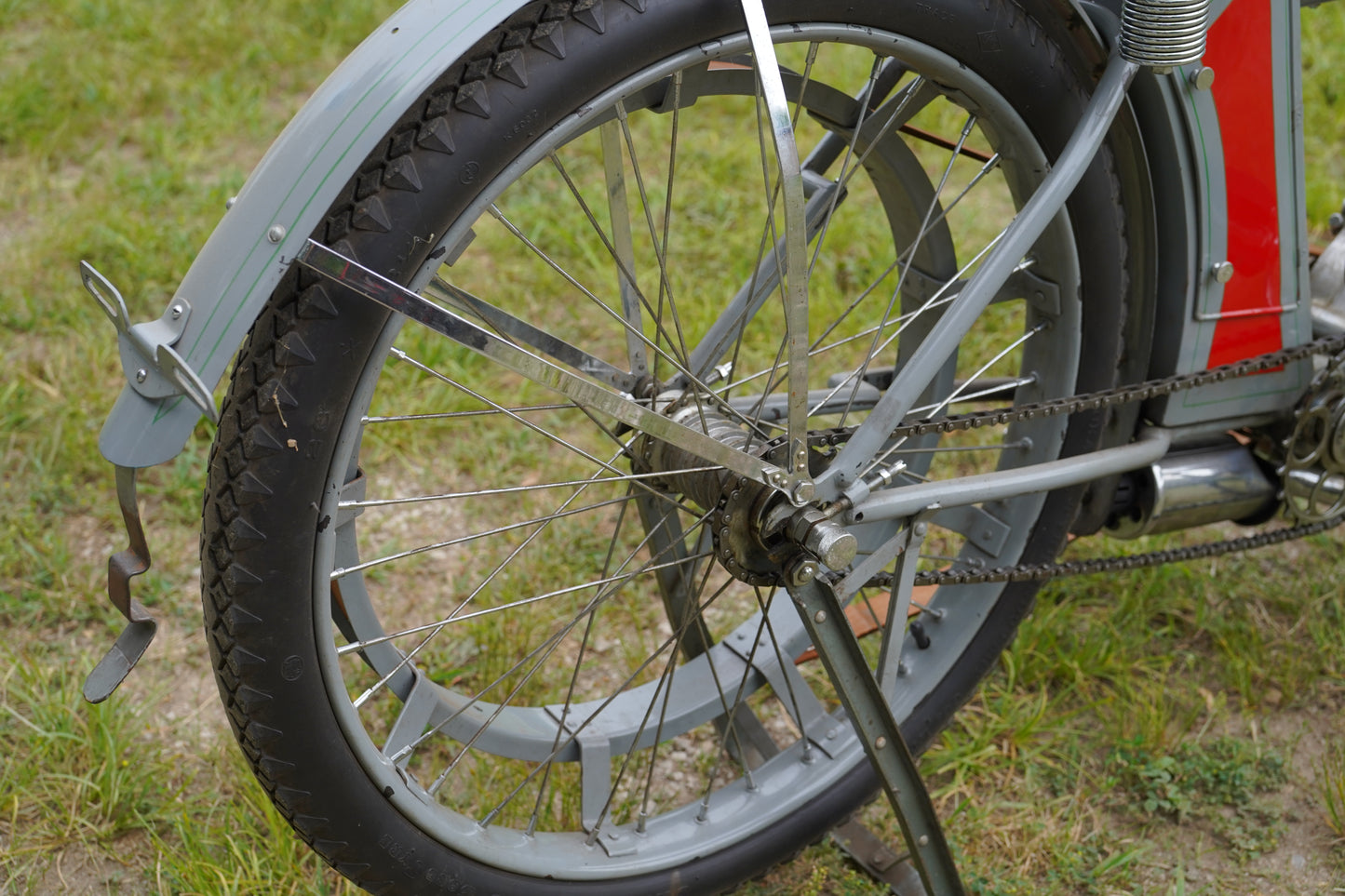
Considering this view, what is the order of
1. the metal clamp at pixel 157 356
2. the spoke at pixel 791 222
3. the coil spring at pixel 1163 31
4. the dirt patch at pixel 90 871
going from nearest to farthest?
the metal clamp at pixel 157 356, the spoke at pixel 791 222, the coil spring at pixel 1163 31, the dirt patch at pixel 90 871

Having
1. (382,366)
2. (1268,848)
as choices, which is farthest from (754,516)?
(1268,848)

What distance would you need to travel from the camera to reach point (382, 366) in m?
1.21

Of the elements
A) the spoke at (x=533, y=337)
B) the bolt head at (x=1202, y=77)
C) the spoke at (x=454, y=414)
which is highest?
the bolt head at (x=1202, y=77)

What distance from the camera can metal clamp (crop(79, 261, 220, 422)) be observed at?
1072 mm

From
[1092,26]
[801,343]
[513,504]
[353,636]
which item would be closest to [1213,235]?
[1092,26]

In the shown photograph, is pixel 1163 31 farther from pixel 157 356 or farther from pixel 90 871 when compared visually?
pixel 90 871

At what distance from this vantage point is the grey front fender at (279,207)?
1093 mm

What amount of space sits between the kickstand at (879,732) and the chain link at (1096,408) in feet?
0.39

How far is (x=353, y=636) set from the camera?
1.47 meters

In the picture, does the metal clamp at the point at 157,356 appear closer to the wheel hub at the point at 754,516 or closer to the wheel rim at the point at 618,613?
the wheel rim at the point at 618,613

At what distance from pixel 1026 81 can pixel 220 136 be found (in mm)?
2789

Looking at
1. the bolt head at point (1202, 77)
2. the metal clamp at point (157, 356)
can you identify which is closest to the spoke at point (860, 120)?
the bolt head at point (1202, 77)

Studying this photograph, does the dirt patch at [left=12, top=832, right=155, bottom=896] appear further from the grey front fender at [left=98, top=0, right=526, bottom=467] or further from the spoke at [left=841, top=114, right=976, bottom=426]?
the spoke at [left=841, top=114, right=976, bottom=426]

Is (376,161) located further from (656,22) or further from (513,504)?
(513,504)
